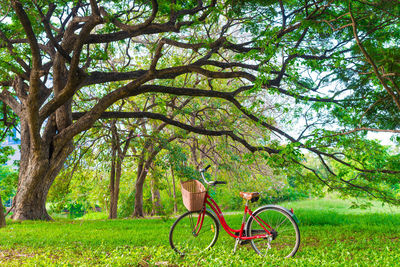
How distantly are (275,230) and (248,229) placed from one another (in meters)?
0.37

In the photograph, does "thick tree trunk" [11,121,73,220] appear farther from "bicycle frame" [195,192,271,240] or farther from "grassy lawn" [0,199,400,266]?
"bicycle frame" [195,192,271,240]

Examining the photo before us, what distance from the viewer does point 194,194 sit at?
4.56 m

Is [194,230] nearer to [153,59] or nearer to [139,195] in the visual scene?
[153,59]

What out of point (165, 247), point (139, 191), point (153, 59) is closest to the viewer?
point (165, 247)

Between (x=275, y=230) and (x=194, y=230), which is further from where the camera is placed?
(x=194, y=230)

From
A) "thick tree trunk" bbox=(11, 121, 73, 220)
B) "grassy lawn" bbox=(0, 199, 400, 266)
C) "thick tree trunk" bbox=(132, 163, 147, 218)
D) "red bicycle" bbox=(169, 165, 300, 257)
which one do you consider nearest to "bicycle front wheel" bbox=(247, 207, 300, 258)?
"red bicycle" bbox=(169, 165, 300, 257)

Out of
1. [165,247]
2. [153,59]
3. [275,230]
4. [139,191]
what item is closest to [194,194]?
[275,230]

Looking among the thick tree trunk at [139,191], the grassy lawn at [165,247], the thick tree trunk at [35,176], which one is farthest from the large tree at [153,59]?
the thick tree trunk at [139,191]

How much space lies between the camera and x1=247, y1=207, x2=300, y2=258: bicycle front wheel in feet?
13.9

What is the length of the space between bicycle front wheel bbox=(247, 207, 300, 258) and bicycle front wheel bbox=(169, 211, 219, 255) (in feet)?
2.00

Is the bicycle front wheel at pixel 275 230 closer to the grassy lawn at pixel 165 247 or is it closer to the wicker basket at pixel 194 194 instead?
the grassy lawn at pixel 165 247

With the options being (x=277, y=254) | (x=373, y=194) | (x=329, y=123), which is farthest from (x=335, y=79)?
(x=277, y=254)

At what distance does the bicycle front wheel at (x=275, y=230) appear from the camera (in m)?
4.24

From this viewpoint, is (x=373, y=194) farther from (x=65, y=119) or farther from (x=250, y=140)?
(x=65, y=119)
